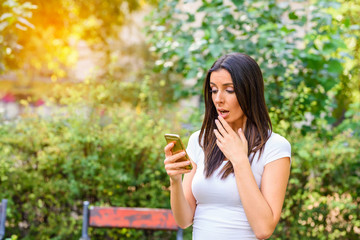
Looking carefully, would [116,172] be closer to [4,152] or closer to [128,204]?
[128,204]

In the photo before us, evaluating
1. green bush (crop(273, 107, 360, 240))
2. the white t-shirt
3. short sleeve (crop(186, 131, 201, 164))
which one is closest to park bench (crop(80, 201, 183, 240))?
green bush (crop(273, 107, 360, 240))

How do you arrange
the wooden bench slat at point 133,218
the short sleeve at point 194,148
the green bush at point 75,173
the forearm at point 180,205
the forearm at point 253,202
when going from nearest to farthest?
the forearm at point 253,202 < the forearm at point 180,205 < the short sleeve at point 194,148 < the wooden bench slat at point 133,218 < the green bush at point 75,173

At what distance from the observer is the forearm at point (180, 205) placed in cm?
207

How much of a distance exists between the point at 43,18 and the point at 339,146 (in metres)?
7.00

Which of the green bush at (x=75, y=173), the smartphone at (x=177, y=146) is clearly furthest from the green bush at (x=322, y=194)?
the smartphone at (x=177, y=146)

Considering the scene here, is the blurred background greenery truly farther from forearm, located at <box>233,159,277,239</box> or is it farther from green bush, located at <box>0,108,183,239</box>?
forearm, located at <box>233,159,277,239</box>

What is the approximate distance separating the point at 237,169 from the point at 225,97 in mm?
344

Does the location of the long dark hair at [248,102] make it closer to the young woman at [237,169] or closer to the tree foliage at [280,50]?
the young woman at [237,169]

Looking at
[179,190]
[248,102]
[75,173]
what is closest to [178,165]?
[179,190]

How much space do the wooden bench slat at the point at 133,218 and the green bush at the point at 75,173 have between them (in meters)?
0.46

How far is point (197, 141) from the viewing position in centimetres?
232

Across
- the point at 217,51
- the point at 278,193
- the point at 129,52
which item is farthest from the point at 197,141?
the point at 129,52

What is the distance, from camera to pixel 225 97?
203cm

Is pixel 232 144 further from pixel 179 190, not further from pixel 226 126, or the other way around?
pixel 179 190
